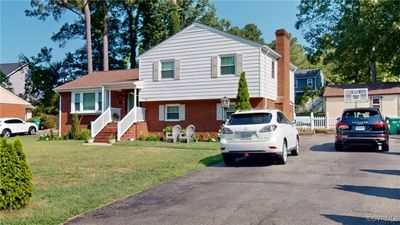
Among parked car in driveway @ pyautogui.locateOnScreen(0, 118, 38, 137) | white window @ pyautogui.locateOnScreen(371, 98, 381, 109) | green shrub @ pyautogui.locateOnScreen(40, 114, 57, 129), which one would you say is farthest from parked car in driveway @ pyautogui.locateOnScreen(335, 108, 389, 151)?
green shrub @ pyautogui.locateOnScreen(40, 114, 57, 129)

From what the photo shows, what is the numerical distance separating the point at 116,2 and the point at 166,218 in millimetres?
38116

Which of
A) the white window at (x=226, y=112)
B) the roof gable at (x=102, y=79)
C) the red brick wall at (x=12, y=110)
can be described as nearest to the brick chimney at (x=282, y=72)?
the white window at (x=226, y=112)

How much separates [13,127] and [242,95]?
70.2 feet

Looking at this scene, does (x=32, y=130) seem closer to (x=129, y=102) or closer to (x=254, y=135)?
(x=129, y=102)

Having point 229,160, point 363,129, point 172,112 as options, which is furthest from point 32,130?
point 363,129

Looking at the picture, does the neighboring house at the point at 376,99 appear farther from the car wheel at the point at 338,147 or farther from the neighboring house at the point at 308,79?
the car wheel at the point at 338,147

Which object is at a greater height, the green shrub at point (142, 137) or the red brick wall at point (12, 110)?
the red brick wall at point (12, 110)

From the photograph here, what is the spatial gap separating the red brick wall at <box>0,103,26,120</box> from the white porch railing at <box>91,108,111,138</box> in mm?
20508

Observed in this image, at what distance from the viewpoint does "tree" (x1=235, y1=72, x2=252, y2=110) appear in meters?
20.2

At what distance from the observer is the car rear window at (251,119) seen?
1168 cm

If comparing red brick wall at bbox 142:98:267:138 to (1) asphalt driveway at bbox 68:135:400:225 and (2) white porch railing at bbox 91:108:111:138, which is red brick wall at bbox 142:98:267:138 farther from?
(1) asphalt driveway at bbox 68:135:400:225

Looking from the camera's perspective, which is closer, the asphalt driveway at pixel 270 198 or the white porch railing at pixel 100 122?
the asphalt driveway at pixel 270 198

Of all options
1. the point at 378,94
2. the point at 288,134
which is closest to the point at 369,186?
the point at 288,134

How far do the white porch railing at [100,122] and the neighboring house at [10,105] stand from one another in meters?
20.5
